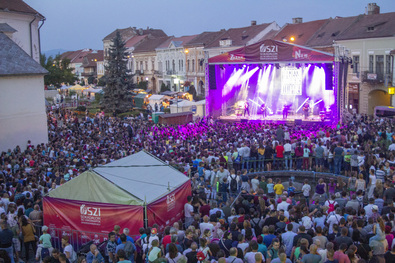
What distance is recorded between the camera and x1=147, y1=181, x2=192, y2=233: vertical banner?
9.63 meters

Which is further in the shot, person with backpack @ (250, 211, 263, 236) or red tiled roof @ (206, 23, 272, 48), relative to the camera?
red tiled roof @ (206, 23, 272, 48)

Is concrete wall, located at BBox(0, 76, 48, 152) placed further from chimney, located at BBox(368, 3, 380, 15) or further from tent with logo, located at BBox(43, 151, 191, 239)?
chimney, located at BBox(368, 3, 380, 15)

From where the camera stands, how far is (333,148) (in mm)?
16016

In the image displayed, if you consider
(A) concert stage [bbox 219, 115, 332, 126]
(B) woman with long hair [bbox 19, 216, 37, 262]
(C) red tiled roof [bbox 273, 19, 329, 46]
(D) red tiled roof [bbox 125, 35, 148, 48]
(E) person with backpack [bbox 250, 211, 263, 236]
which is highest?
(D) red tiled roof [bbox 125, 35, 148, 48]

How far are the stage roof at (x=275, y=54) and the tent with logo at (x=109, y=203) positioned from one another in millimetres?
18419

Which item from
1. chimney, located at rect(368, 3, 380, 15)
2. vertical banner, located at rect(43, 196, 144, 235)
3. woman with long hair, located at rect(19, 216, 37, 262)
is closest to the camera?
vertical banner, located at rect(43, 196, 144, 235)

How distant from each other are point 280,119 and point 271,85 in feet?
9.83

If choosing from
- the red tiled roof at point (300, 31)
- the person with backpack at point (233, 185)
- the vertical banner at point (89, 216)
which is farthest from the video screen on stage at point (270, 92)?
the vertical banner at point (89, 216)

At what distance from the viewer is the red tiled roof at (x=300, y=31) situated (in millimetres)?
42469

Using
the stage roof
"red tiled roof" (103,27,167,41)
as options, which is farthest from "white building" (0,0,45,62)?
"red tiled roof" (103,27,167,41)

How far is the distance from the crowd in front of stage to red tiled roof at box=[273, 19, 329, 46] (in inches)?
878

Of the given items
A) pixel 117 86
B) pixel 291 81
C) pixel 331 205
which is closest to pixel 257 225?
pixel 331 205

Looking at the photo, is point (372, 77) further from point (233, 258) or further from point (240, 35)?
point (233, 258)

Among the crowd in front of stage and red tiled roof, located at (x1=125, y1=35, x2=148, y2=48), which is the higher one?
red tiled roof, located at (x1=125, y1=35, x2=148, y2=48)
